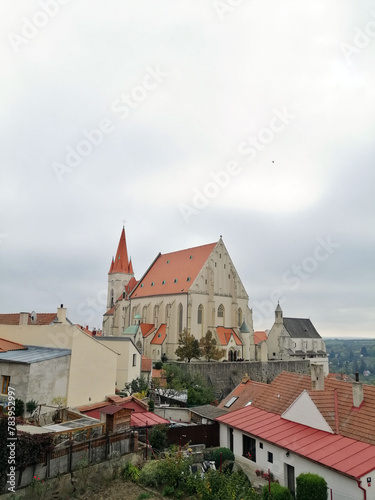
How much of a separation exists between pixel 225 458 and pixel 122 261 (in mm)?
60693

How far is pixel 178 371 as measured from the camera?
40.6m

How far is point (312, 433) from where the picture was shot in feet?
57.2

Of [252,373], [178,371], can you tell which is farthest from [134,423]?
[252,373]

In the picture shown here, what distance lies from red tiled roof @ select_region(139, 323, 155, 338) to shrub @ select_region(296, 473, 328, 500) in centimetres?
4453

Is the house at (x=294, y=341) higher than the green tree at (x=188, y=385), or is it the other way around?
the house at (x=294, y=341)

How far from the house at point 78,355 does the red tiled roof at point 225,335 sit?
31619 millimetres

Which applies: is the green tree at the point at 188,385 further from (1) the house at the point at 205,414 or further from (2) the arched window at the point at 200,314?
(2) the arched window at the point at 200,314

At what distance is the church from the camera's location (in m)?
55.1

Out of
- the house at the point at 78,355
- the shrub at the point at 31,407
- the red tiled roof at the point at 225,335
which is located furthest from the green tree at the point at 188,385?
the shrub at the point at 31,407

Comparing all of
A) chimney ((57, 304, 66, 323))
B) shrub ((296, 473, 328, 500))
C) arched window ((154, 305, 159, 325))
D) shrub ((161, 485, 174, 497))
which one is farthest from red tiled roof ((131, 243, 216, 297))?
shrub ((161, 485, 174, 497))

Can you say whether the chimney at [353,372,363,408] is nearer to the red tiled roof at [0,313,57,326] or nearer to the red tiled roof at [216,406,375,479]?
the red tiled roof at [216,406,375,479]

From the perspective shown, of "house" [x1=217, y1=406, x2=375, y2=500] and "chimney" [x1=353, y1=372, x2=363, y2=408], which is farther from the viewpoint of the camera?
"chimney" [x1=353, y1=372, x2=363, y2=408]

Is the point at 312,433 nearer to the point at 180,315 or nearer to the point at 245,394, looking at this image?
the point at 245,394

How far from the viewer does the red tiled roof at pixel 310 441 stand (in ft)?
46.1
